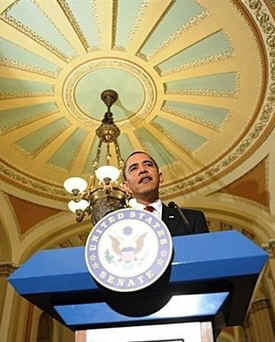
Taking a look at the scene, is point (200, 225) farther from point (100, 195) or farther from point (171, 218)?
point (100, 195)

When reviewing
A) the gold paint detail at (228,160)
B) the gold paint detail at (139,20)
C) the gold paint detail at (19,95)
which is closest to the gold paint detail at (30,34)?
the gold paint detail at (19,95)

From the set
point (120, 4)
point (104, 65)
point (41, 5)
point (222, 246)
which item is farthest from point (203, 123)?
point (222, 246)

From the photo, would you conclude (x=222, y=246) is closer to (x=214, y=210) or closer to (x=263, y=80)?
(x=263, y=80)

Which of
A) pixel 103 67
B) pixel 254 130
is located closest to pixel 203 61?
pixel 103 67

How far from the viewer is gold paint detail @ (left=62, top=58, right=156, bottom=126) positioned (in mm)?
4918

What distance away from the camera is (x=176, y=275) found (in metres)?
0.89

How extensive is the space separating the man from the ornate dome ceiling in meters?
3.19

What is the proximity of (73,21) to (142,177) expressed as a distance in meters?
3.45

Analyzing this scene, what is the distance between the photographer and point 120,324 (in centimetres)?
92

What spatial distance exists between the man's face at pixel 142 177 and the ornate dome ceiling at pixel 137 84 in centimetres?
317

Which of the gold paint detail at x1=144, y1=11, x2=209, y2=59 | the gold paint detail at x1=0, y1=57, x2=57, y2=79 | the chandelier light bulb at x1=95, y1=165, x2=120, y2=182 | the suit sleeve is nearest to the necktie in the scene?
the suit sleeve

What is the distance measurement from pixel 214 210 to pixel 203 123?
177cm

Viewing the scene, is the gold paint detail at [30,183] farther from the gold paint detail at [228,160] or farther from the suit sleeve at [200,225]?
the suit sleeve at [200,225]

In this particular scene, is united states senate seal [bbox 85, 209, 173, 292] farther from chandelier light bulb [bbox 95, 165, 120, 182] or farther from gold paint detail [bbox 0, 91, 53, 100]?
gold paint detail [bbox 0, 91, 53, 100]
